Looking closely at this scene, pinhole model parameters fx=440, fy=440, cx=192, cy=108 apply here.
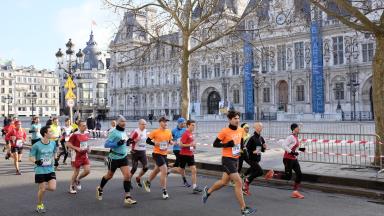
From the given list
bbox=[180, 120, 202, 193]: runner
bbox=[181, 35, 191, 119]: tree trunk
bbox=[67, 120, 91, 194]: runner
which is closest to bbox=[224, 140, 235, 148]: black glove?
bbox=[180, 120, 202, 193]: runner

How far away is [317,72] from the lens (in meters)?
51.0

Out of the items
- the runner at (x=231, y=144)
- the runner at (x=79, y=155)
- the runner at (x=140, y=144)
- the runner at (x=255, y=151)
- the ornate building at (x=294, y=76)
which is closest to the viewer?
the runner at (x=231, y=144)

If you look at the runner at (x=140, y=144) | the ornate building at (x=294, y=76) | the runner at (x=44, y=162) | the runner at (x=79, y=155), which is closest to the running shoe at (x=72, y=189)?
the runner at (x=79, y=155)

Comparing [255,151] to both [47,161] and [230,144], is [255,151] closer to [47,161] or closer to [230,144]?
[230,144]

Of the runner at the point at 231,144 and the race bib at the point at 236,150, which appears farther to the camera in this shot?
the race bib at the point at 236,150

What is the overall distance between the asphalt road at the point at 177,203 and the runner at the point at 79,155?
29cm

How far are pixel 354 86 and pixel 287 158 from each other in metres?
41.7

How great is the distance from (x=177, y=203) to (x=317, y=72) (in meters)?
44.8

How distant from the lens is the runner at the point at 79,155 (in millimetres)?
10781

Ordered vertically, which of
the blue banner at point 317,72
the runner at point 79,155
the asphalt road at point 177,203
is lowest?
the asphalt road at point 177,203

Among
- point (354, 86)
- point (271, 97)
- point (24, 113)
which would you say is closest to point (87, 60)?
point (24, 113)

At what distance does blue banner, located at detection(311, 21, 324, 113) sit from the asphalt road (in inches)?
1639

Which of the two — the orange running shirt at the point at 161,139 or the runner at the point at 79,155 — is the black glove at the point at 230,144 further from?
the runner at the point at 79,155

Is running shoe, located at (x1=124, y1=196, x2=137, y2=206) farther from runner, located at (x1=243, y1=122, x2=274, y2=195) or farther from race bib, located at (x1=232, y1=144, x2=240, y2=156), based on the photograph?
runner, located at (x1=243, y1=122, x2=274, y2=195)
